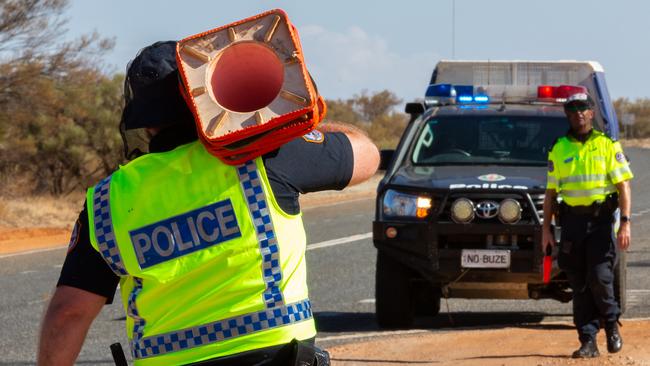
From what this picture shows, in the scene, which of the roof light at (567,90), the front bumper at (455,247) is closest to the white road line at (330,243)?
the roof light at (567,90)

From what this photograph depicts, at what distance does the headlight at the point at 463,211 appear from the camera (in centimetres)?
997

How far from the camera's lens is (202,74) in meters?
2.86

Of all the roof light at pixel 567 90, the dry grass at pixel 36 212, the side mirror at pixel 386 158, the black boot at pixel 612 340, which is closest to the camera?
the black boot at pixel 612 340

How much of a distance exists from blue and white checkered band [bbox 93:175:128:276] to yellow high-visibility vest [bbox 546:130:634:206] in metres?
6.12

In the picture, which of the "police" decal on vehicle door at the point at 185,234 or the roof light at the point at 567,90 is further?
the roof light at the point at 567,90

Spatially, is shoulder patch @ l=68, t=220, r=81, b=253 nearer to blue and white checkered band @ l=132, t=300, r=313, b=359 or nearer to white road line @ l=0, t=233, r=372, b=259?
blue and white checkered band @ l=132, t=300, r=313, b=359

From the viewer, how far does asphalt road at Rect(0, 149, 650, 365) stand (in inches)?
416

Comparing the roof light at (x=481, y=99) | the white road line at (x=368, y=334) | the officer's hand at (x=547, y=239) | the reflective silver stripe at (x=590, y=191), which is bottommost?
the white road line at (x=368, y=334)

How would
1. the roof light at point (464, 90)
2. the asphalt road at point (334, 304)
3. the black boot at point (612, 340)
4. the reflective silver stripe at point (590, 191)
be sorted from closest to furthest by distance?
the black boot at point (612, 340), the reflective silver stripe at point (590, 191), the asphalt road at point (334, 304), the roof light at point (464, 90)

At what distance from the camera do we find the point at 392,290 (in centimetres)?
1030

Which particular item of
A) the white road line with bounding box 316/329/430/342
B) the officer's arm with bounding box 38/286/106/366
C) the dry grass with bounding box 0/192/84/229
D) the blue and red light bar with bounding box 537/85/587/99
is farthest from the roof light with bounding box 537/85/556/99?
the dry grass with bounding box 0/192/84/229

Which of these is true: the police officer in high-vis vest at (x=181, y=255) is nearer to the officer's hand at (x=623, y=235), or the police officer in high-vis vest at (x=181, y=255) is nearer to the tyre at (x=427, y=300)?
the officer's hand at (x=623, y=235)

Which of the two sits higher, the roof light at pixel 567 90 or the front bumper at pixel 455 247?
the roof light at pixel 567 90

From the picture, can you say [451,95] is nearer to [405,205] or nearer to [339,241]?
[405,205]
